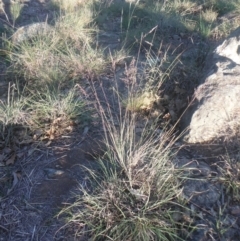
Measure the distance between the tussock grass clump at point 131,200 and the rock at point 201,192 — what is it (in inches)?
3.4

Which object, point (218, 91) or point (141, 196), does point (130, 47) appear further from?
point (141, 196)

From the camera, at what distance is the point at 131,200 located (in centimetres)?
290

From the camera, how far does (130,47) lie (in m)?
5.91

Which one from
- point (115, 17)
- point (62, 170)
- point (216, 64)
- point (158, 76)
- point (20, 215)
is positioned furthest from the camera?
point (115, 17)

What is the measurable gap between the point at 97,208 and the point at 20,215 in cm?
68

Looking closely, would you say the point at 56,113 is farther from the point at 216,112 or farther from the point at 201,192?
the point at 201,192

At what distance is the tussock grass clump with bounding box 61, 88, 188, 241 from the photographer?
2768 mm

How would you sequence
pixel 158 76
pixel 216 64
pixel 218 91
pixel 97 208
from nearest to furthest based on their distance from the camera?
pixel 97 208 < pixel 218 91 < pixel 216 64 < pixel 158 76

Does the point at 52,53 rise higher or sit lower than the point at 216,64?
lower

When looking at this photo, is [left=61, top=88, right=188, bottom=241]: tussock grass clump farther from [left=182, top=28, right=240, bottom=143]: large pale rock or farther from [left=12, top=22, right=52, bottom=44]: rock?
[left=12, top=22, right=52, bottom=44]: rock

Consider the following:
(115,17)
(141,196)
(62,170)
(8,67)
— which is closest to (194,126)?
(141,196)

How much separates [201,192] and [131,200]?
595 mm

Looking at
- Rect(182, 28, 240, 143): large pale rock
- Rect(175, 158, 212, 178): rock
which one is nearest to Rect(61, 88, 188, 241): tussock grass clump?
Rect(175, 158, 212, 178): rock

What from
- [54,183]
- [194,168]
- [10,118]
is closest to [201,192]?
[194,168]
